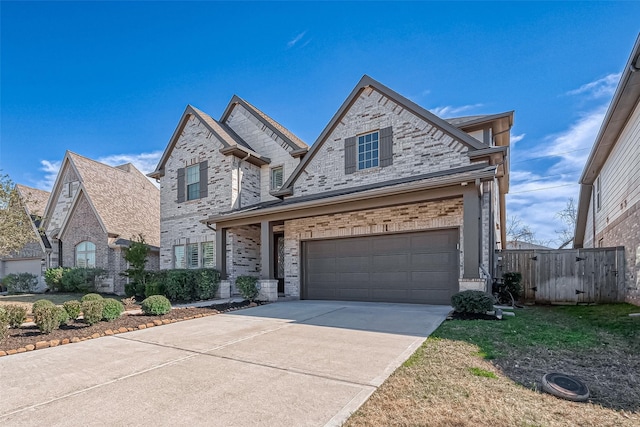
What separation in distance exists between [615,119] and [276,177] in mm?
12586

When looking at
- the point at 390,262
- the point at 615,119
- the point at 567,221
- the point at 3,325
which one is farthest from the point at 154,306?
the point at 567,221

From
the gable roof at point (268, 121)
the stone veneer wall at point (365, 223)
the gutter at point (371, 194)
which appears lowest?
the stone veneer wall at point (365, 223)

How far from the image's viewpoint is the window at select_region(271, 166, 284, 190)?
16198 millimetres

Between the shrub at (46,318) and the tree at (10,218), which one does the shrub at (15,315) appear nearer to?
the shrub at (46,318)

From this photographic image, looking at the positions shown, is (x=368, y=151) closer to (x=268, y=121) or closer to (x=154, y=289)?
(x=268, y=121)

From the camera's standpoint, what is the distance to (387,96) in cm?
1216

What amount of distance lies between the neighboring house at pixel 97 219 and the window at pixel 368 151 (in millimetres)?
12782

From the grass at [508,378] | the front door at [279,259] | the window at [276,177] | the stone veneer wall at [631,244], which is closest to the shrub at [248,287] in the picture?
the front door at [279,259]

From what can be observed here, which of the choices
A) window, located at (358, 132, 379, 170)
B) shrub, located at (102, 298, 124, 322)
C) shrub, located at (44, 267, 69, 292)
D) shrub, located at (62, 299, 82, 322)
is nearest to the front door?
window, located at (358, 132, 379, 170)

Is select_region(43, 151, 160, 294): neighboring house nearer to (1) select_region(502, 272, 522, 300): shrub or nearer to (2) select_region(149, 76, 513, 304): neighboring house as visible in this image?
(2) select_region(149, 76, 513, 304): neighboring house

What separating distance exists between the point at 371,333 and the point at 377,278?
15.9 ft

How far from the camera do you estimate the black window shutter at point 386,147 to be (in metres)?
11.8

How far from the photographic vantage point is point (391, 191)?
9531mm

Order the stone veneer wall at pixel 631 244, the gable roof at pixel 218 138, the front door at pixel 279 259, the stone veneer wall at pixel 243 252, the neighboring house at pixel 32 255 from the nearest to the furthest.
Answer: the stone veneer wall at pixel 631 244
the stone veneer wall at pixel 243 252
the front door at pixel 279 259
the gable roof at pixel 218 138
the neighboring house at pixel 32 255
